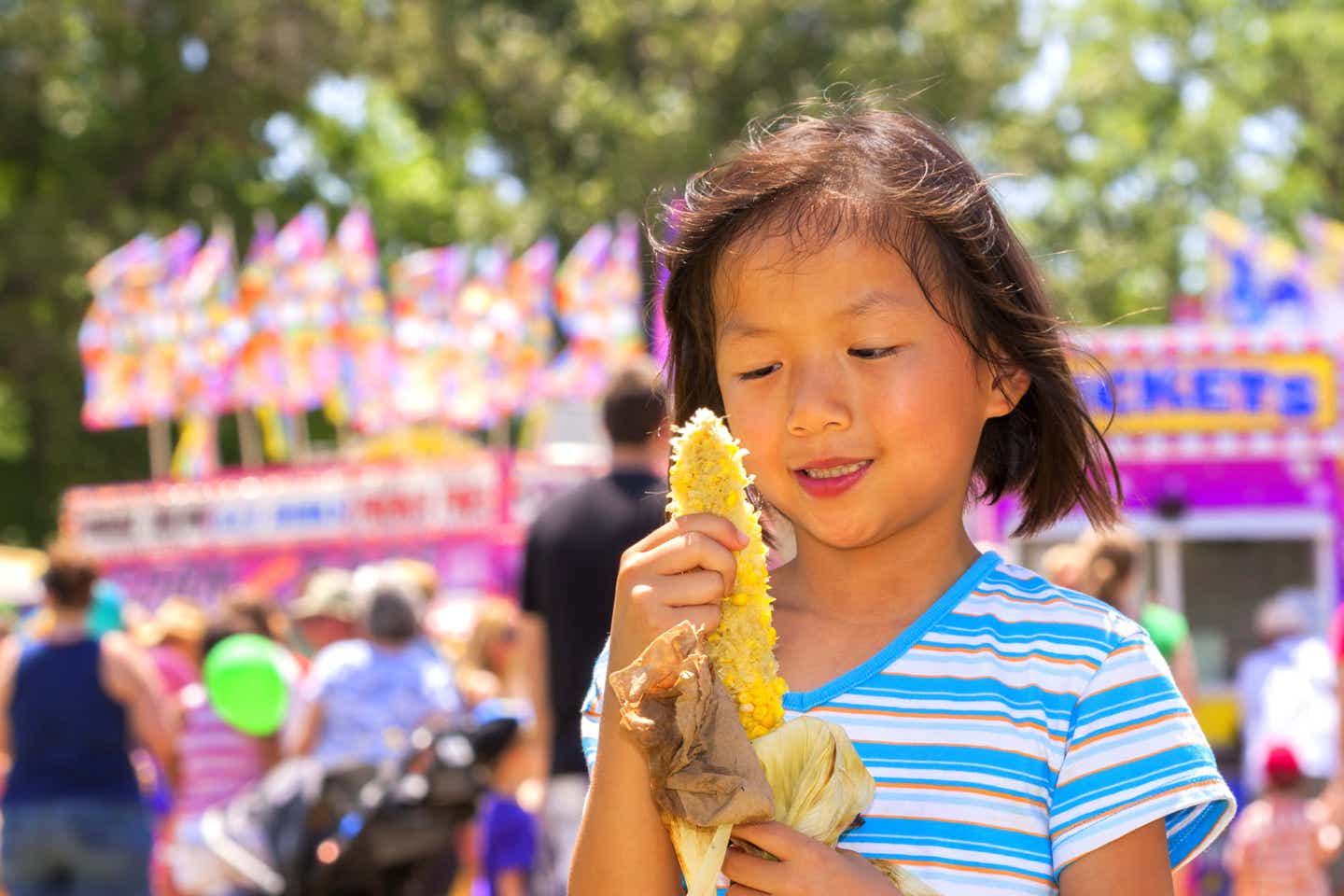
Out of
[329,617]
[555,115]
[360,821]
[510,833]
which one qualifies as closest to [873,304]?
[360,821]

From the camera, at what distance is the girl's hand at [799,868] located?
1502 mm

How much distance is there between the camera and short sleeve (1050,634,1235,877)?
62.0 inches

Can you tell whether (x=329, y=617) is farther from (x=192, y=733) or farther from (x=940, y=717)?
(x=940, y=717)

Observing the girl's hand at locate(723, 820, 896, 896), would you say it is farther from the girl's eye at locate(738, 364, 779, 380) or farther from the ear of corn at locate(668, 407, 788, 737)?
the girl's eye at locate(738, 364, 779, 380)

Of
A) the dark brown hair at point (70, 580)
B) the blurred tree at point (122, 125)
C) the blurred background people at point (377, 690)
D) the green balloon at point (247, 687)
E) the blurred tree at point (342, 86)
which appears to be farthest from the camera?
the blurred tree at point (122, 125)

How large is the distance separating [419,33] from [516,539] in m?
20.0

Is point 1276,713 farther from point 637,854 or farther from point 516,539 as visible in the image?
point 516,539

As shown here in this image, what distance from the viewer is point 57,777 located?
6.41m

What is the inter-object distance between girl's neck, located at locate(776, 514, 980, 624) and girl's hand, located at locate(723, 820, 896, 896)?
33 centimetres

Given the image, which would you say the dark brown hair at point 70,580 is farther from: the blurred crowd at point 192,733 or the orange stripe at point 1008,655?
the orange stripe at point 1008,655

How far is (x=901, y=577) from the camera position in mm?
1795

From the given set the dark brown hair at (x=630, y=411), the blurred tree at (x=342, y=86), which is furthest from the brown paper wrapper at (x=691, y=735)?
the blurred tree at (x=342, y=86)

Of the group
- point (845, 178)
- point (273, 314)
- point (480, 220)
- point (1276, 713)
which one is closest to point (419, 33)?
point (480, 220)

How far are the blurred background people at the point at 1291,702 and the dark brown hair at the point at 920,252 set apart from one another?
5295mm
